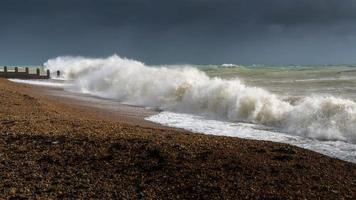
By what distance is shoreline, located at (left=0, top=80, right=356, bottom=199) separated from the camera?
6668 mm

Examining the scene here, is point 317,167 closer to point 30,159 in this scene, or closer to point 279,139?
point 279,139

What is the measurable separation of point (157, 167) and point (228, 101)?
12.0 meters

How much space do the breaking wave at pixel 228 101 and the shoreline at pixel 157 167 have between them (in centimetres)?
454

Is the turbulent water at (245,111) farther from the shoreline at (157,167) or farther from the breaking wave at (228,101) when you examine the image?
the shoreline at (157,167)

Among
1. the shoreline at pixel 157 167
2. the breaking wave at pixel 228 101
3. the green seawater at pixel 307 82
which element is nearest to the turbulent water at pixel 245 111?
the breaking wave at pixel 228 101

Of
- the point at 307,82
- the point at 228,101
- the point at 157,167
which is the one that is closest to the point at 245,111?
the point at 228,101

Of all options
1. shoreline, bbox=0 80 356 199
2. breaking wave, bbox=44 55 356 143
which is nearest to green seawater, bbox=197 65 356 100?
breaking wave, bbox=44 55 356 143

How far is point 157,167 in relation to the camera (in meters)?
7.64

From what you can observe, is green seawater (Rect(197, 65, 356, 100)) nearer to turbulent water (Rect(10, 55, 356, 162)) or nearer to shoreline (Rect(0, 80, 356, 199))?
turbulent water (Rect(10, 55, 356, 162))

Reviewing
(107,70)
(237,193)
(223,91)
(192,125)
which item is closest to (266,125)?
(192,125)

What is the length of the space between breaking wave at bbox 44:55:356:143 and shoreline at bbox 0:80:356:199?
4.54m

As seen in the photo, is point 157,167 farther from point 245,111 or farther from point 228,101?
point 228,101

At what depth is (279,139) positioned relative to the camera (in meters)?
12.2

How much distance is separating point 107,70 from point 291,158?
30.4 m
